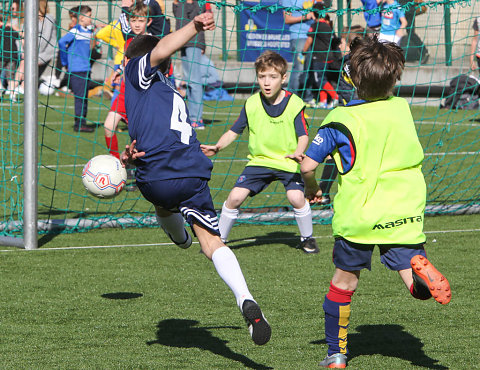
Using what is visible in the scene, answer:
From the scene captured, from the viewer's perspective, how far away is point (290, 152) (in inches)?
251

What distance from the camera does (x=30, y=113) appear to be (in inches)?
250

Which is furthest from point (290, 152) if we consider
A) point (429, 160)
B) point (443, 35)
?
point (443, 35)

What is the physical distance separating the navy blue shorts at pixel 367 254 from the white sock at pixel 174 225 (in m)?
1.19

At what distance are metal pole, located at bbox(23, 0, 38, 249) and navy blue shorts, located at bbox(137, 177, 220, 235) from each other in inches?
98.4

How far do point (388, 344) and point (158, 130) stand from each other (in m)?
1.60

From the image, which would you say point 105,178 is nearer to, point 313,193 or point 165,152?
point 165,152

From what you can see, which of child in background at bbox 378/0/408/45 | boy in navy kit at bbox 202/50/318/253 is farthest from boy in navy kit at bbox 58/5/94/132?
boy in navy kit at bbox 202/50/318/253

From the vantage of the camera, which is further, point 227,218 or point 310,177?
point 227,218

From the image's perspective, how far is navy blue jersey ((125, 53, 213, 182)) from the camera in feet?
13.3

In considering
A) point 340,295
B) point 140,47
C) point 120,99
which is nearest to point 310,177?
point 340,295

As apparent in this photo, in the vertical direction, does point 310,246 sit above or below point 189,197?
below

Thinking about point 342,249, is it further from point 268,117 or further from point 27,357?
point 268,117

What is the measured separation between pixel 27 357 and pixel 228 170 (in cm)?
→ 637

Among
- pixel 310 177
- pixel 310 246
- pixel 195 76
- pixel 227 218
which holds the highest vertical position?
pixel 310 177
